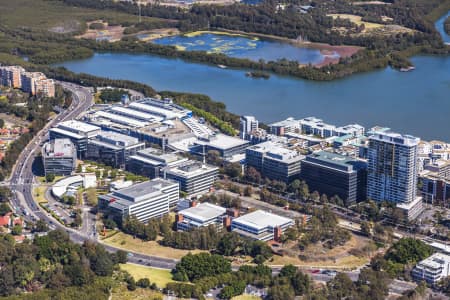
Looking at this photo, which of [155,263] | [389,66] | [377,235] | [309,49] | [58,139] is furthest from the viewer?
[309,49]

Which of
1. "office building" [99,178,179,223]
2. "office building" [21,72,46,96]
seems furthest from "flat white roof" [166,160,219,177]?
"office building" [21,72,46,96]

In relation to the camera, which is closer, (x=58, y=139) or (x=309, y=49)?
(x=58, y=139)

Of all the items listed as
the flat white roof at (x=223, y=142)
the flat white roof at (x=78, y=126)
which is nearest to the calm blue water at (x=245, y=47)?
the flat white roof at (x=223, y=142)

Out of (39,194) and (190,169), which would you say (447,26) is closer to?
(190,169)

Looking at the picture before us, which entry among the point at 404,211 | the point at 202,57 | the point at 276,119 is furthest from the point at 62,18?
the point at 404,211

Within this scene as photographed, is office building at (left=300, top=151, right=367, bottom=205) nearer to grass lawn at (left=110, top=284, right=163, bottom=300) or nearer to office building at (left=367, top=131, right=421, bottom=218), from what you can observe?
office building at (left=367, top=131, right=421, bottom=218)

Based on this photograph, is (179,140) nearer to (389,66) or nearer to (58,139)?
(58,139)

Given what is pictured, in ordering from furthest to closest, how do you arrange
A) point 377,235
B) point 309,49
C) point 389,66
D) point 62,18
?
point 62,18 → point 309,49 → point 389,66 → point 377,235
